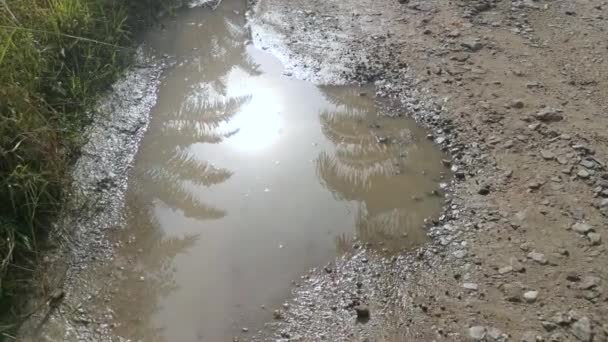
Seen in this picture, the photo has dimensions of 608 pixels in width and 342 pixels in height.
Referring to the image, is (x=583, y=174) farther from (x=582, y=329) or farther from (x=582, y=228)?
(x=582, y=329)

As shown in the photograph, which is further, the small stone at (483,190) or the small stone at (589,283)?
the small stone at (483,190)

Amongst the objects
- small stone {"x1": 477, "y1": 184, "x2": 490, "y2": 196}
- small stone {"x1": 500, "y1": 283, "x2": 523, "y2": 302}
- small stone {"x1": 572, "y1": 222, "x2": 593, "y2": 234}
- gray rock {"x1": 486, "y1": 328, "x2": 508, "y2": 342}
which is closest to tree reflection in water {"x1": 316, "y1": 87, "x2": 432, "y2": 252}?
small stone {"x1": 477, "y1": 184, "x2": 490, "y2": 196}

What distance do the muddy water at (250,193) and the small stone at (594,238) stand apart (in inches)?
31.1

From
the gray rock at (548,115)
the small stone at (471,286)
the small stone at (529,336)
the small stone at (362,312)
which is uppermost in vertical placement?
the gray rock at (548,115)

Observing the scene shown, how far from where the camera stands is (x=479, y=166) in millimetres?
3414

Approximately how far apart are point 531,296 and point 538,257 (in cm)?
25

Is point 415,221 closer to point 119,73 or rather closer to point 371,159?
point 371,159

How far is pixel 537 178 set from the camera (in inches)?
128

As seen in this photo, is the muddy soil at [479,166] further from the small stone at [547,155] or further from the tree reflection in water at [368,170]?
the tree reflection in water at [368,170]

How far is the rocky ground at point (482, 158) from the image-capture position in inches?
107

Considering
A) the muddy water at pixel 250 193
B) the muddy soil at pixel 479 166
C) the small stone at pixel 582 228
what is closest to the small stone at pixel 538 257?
the muddy soil at pixel 479 166

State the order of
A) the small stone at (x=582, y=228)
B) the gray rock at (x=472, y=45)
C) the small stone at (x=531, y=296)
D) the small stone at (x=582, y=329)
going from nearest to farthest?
the small stone at (x=582, y=329) → the small stone at (x=531, y=296) → the small stone at (x=582, y=228) → the gray rock at (x=472, y=45)

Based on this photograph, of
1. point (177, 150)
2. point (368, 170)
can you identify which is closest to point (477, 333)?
point (368, 170)

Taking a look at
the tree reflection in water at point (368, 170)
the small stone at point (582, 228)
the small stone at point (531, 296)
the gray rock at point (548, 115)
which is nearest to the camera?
the small stone at point (531, 296)
